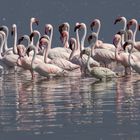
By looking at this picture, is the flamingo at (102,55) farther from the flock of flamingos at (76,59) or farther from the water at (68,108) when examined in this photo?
the water at (68,108)

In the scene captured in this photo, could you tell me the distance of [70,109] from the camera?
686 inches

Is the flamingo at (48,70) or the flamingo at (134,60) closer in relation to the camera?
the flamingo at (134,60)

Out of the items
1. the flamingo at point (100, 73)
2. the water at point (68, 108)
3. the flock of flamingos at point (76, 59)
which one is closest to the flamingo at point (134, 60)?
the flock of flamingos at point (76, 59)

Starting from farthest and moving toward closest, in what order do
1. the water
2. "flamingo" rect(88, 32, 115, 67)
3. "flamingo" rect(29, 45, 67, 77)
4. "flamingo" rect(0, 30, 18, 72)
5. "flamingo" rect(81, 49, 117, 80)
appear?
"flamingo" rect(0, 30, 18, 72)
"flamingo" rect(88, 32, 115, 67)
"flamingo" rect(29, 45, 67, 77)
"flamingo" rect(81, 49, 117, 80)
the water

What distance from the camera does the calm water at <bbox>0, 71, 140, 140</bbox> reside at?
15.3m

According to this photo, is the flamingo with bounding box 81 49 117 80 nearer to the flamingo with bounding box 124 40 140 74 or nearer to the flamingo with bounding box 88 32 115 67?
the flamingo with bounding box 124 40 140 74

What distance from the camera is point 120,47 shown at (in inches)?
1035

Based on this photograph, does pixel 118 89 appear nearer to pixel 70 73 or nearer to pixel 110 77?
pixel 110 77

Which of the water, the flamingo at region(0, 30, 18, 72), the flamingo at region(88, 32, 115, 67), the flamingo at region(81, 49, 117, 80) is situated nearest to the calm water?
the water

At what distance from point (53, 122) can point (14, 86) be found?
5370 millimetres

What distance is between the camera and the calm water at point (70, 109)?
50.1 ft

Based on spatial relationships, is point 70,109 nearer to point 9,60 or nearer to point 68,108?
point 68,108

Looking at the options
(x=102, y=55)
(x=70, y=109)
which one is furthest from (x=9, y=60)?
(x=70, y=109)

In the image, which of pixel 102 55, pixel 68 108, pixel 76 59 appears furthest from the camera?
pixel 102 55
